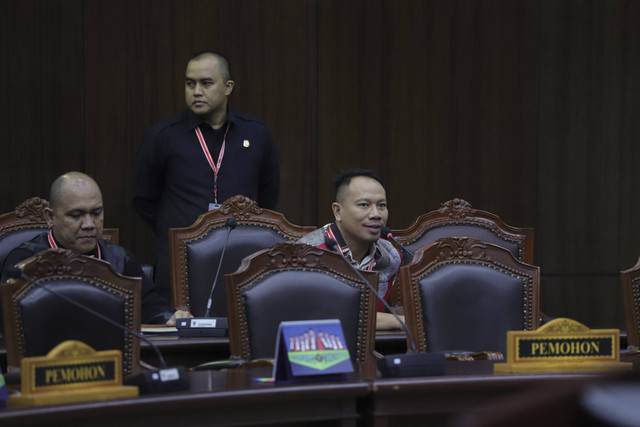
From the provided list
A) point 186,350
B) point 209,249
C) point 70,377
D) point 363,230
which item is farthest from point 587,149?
point 70,377

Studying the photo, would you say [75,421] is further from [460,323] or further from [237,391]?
[460,323]

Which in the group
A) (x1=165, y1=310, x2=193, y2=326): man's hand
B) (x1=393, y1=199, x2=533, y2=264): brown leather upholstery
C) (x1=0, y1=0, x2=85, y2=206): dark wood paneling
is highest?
(x1=0, y1=0, x2=85, y2=206): dark wood paneling

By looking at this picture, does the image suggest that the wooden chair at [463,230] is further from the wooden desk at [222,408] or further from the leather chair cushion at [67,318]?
the wooden desk at [222,408]

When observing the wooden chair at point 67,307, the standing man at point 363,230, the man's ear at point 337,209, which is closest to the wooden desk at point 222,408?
the wooden chair at point 67,307

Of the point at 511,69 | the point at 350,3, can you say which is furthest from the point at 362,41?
the point at 511,69

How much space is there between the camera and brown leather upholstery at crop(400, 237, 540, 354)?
8.57ft

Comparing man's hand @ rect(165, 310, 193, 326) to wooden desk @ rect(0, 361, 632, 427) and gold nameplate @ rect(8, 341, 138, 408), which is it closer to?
wooden desk @ rect(0, 361, 632, 427)

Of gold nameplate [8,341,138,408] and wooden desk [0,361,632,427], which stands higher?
gold nameplate [8,341,138,408]

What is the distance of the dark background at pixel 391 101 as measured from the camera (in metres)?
4.48

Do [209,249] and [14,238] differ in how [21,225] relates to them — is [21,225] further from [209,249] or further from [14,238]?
[209,249]

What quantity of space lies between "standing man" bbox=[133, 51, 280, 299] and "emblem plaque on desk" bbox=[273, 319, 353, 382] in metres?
1.95

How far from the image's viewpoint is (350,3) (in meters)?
4.79

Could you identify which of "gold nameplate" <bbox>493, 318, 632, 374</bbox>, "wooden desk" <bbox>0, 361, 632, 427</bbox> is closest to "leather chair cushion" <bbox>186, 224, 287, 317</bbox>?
"wooden desk" <bbox>0, 361, 632, 427</bbox>

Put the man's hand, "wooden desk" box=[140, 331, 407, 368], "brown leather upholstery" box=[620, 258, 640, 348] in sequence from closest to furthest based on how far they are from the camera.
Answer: "wooden desk" box=[140, 331, 407, 368] → "brown leather upholstery" box=[620, 258, 640, 348] → the man's hand
